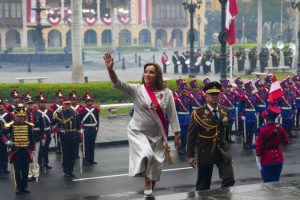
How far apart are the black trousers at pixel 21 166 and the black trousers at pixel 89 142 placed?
3202mm

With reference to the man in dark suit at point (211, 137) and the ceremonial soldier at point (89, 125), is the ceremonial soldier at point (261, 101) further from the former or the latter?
the man in dark suit at point (211, 137)

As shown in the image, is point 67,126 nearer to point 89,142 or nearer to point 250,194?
point 89,142

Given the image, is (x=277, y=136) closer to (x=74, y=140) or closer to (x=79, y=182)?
(x=79, y=182)

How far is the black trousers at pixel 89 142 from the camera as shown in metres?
16.5

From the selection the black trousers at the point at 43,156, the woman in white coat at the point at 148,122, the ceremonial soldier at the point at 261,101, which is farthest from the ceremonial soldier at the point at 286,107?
the woman in white coat at the point at 148,122

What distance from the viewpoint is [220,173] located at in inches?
371

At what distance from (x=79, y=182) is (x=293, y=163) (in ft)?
15.2

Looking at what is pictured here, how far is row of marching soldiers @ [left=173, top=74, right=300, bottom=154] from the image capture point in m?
18.3

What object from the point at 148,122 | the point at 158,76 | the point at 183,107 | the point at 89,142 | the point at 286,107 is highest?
the point at 158,76

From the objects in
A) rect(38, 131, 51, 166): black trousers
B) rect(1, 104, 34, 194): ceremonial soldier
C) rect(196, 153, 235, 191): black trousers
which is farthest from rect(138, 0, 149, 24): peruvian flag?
rect(196, 153, 235, 191): black trousers

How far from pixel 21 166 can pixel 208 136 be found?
198 inches

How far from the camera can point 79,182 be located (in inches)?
558

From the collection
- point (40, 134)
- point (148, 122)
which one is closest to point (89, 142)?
point (40, 134)

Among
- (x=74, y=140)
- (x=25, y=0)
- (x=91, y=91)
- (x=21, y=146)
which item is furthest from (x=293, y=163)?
(x=25, y=0)
